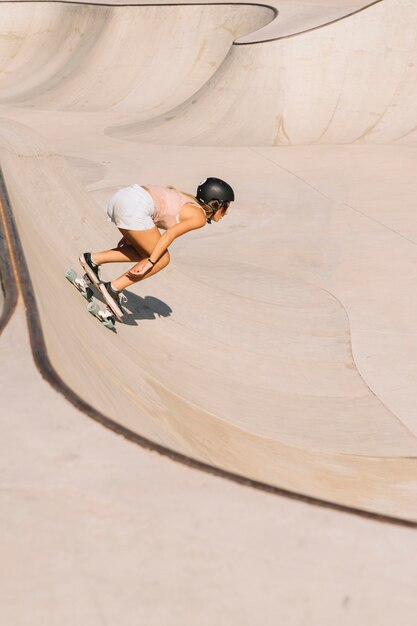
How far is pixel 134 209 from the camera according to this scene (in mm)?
6000

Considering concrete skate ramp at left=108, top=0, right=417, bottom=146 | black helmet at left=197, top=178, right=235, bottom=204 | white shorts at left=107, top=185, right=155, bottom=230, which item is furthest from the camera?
concrete skate ramp at left=108, top=0, right=417, bottom=146

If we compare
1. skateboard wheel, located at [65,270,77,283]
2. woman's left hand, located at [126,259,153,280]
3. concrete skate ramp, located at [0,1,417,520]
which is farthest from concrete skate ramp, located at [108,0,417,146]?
woman's left hand, located at [126,259,153,280]

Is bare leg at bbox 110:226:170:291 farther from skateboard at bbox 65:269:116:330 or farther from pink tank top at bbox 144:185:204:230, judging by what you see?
skateboard at bbox 65:269:116:330

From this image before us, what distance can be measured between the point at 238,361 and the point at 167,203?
1634mm

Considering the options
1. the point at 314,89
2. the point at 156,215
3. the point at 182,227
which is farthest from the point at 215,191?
the point at 314,89

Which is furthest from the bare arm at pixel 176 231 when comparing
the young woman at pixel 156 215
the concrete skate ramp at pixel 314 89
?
the concrete skate ramp at pixel 314 89

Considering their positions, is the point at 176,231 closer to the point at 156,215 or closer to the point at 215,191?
the point at 156,215

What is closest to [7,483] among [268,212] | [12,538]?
[12,538]

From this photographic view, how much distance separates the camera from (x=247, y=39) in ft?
59.9

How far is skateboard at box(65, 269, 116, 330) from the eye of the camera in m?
6.15

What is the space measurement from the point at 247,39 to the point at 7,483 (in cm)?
1685

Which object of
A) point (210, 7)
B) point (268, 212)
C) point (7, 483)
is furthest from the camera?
point (210, 7)

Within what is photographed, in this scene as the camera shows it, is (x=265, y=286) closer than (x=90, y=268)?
No

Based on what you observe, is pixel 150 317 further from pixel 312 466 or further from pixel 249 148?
pixel 249 148
